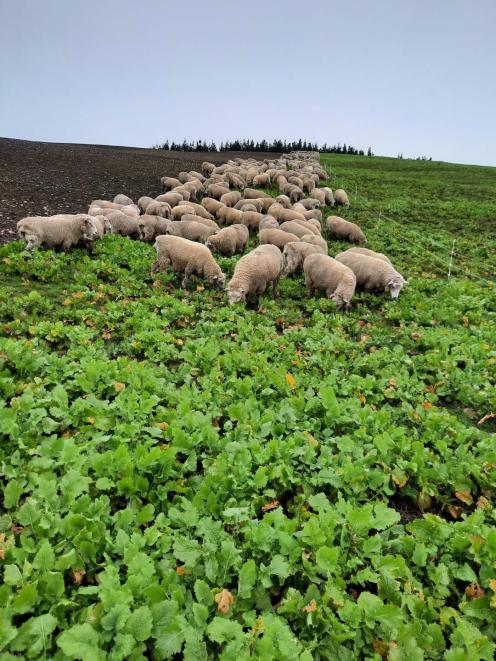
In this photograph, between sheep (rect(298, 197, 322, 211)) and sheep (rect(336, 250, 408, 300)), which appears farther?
sheep (rect(298, 197, 322, 211))

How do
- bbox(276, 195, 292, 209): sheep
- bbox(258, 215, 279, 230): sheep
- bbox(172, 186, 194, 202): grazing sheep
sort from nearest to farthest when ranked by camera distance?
bbox(258, 215, 279, 230): sheep
bbox(276, 195, 292, 209): sheep
bbox(172, 186, 194, 202): grazing sheep

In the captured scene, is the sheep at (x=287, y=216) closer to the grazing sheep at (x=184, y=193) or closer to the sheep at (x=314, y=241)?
the sheep at (x=314, y=241)

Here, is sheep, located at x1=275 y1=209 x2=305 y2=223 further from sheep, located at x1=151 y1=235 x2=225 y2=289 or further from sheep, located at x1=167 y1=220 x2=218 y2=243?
sheep, located at x1=151 y1=235 x2=225 y2=289

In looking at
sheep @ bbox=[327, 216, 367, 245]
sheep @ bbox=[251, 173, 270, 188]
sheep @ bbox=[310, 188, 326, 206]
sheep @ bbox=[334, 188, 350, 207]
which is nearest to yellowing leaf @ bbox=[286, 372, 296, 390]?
sheep @ bbox=[327, 216, 367, 245]

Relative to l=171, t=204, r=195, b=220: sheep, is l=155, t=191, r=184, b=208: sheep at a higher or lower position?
higher

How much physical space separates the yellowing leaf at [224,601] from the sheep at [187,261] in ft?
29.3

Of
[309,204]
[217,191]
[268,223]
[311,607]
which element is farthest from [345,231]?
[311,607]

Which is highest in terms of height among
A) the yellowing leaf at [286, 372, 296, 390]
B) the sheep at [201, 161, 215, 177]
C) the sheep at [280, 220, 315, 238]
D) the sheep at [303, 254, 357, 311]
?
the sheep at [201, 161, 215, 177]

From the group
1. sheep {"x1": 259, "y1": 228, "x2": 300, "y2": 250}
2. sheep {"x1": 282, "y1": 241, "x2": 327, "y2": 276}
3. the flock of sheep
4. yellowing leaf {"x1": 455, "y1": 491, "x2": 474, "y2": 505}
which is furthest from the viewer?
sheep {"x1": 259, "y1": 228, "x2": 300, "y2": 250}

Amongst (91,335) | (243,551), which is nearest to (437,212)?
(91,335)

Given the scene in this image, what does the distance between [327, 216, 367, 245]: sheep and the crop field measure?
9388mm

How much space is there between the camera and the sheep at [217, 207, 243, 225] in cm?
1803

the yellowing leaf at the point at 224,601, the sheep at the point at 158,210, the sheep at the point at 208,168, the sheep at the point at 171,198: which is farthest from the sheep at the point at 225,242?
the sheep at the point at 208,168

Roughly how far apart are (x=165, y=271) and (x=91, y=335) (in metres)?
4.54
